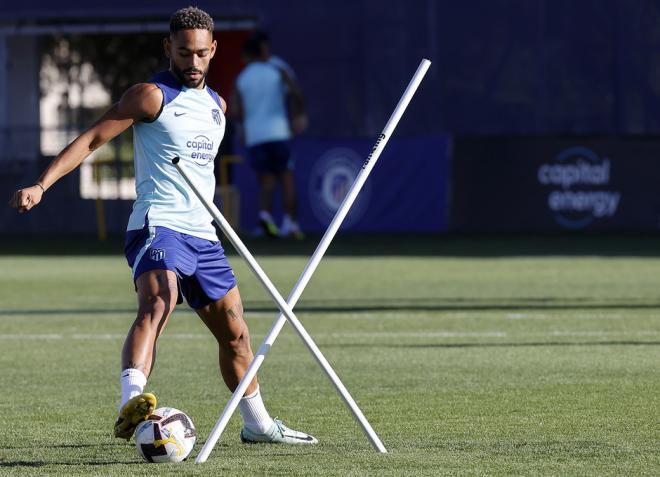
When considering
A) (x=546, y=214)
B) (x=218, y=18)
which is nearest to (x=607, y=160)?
(x=546, y=214)

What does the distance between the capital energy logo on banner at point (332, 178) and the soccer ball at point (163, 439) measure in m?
17.9

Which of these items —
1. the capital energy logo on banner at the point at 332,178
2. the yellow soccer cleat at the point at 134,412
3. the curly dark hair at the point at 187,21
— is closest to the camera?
the yellow soccer cleat at the point at 134,412

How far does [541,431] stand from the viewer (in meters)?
7.03

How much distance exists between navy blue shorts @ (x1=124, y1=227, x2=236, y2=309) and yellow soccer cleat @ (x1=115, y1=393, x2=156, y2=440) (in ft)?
2.63

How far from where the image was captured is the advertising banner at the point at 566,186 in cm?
2409

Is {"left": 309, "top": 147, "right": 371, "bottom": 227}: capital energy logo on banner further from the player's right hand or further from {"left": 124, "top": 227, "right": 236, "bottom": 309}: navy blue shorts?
the player's right hand

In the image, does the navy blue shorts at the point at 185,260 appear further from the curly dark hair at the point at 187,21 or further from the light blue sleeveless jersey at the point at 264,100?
the light blue sleeveless jersey at the point at 264,100

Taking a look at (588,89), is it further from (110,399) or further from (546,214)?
(110,399)

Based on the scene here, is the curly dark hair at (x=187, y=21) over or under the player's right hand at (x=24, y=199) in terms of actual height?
over

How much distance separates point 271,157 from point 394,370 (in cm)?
1220

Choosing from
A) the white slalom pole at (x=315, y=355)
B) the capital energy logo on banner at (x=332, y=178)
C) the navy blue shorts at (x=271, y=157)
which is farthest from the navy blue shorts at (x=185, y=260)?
the capital energy logo on banner at (x=332, y=178)

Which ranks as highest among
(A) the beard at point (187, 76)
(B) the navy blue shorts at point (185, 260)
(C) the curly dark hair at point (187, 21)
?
(C) the curly dark hair at point (187, 21)

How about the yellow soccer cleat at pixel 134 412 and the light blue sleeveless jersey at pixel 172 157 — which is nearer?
the yellow soccer cleat at pixel 134 412

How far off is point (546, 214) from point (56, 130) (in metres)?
15.1
